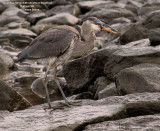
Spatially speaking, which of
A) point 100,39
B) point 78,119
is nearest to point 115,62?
point 78,119

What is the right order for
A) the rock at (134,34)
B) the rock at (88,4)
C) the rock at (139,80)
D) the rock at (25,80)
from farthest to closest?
the rock at (88,4)
the rock at (25,80)
the rock at (134,34)
the rock at (139,80)

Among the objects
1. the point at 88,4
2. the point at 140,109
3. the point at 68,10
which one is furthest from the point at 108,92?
the point at 88,4

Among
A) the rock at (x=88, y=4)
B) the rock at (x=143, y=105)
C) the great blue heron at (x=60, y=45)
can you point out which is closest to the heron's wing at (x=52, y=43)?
the great blue heron at (x=60, y=45)

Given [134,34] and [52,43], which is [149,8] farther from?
[52,43]

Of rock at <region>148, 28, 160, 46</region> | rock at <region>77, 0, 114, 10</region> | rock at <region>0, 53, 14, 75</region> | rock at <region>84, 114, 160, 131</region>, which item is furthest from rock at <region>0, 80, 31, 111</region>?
rock at <region>77, 0, 114, 10</region>

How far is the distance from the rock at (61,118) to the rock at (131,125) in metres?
0.17

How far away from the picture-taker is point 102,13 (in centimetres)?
1606

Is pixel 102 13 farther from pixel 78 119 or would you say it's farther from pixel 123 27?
pixel 78 119

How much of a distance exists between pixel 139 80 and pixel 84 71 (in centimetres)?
214

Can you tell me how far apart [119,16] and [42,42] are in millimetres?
10422

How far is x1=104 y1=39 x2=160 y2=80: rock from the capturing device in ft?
21.5

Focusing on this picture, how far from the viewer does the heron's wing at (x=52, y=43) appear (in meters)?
6.06

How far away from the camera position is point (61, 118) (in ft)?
14.6

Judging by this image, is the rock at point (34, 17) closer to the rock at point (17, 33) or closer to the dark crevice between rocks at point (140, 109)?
the rock at point (17, 33)
